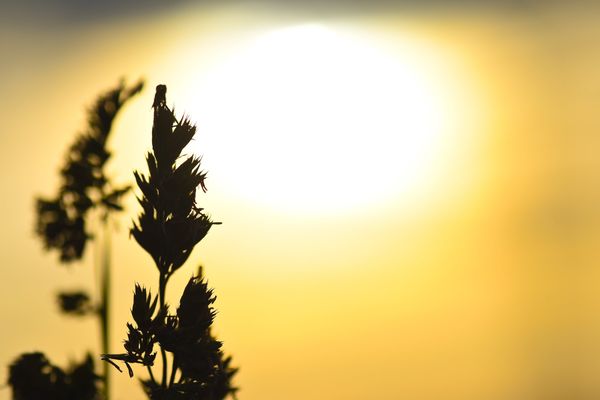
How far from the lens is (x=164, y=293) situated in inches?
143

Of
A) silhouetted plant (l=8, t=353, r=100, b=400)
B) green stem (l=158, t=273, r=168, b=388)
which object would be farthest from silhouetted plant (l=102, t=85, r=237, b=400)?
silhouetted plant (l=8, t=353, r=100, b=400)

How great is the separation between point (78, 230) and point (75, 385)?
4.99 feet

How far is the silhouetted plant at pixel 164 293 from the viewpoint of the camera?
12.0 ft

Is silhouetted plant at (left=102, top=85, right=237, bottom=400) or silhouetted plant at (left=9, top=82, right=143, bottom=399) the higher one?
silhouetted plant at (left=9, top=82, right=143, bottom=399)

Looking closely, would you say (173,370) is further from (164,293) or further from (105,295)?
(105,295)

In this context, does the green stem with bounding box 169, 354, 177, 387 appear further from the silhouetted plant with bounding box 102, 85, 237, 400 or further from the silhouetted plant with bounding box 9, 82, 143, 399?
the silhouetted plant with bounding box 9, 82, 143, 399

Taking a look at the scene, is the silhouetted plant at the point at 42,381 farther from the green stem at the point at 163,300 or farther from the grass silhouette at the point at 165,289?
the green stem at the point at 163,300

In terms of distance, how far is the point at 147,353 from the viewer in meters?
3.76

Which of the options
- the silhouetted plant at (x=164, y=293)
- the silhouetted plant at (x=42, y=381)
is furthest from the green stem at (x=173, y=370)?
the silhouetted plant at (x=42, y=381)

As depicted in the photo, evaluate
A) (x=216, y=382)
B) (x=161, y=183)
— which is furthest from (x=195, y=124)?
(x=216, y=382)

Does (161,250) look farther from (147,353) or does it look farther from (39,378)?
(39,378)

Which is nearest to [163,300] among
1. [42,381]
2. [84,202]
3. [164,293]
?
[164,293]

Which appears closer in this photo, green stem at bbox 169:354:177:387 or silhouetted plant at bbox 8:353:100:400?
green stem at bbox 169:354:177:387

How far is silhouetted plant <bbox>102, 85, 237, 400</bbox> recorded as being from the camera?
3.66 m
